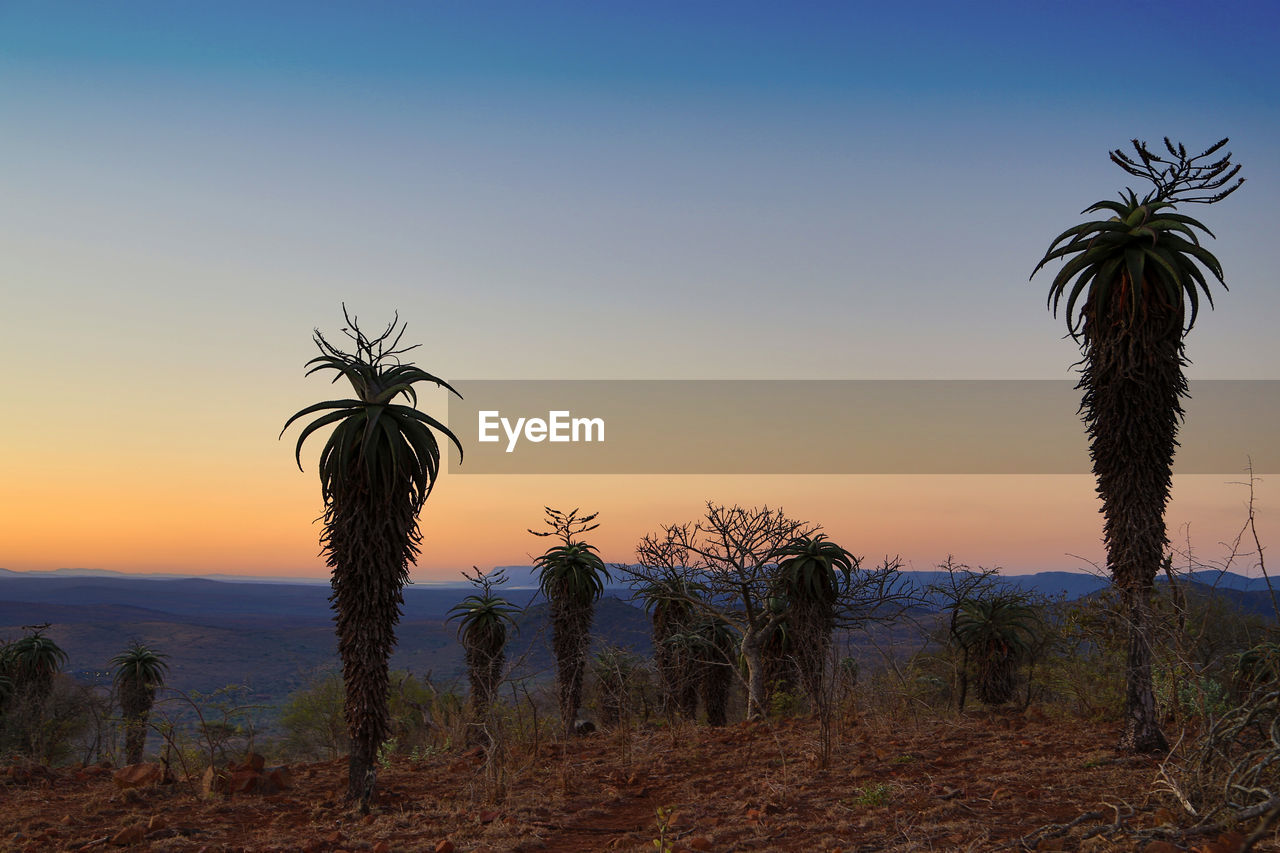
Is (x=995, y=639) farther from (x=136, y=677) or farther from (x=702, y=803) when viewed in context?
(x=136, y=677)

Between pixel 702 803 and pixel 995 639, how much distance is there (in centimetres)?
1657

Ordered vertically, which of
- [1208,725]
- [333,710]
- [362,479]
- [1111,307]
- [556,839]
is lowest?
[333,710]

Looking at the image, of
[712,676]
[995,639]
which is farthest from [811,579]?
[712,676]

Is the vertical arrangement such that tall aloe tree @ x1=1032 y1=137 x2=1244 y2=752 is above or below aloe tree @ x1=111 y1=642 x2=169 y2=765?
above

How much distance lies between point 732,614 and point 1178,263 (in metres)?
15.6

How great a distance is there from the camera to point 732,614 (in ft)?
82.8

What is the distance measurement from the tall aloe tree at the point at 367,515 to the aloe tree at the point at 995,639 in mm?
18614

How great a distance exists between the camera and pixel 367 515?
14383 millimetres

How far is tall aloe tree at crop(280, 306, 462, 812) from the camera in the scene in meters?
14.2

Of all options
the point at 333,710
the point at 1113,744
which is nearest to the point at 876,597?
the point at 1113,744

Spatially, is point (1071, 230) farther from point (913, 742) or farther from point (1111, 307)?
point (913, 742)

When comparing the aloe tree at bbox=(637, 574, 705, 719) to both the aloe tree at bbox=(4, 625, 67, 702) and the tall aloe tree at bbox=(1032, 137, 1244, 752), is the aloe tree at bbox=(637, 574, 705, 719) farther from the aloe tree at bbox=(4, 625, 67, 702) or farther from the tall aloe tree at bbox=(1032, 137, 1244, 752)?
the aloe tree at bbox=(4, 625, 67, 702)

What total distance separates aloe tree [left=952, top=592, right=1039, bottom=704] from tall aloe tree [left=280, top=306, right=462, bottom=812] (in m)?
18.6

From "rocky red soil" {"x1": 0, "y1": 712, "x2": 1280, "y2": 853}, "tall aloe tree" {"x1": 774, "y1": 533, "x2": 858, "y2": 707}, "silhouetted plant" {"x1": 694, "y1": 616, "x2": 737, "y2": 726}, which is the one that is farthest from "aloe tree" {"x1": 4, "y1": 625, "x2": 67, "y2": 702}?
"tall aloe tree" {"x1": 774, "y1": 533, "x2": 858, "y2": 707}
